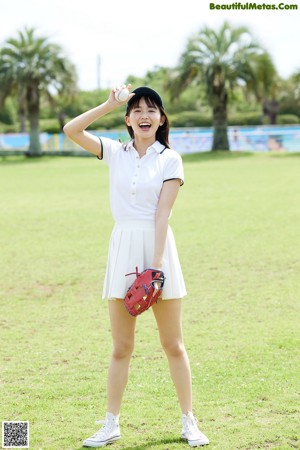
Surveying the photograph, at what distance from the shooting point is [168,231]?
4.66 m

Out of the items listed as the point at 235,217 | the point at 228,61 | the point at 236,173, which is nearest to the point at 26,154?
the point at 228,61

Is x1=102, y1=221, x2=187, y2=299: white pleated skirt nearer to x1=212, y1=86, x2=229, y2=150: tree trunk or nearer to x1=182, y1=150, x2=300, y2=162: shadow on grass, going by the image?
x1=182, y1=150, x2=300, y2=162: shadow on grass

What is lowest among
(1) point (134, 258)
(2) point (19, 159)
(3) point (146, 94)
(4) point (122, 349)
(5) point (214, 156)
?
(2) point (19, 159)

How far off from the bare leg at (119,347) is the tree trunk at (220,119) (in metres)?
38.3

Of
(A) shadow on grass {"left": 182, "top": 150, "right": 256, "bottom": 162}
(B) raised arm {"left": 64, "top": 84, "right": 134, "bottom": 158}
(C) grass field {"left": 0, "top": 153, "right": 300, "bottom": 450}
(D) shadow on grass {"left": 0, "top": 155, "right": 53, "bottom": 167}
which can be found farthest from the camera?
(D) shadow on grass {"left": 0, "top": 155, "right": 53, "bottom": 167}

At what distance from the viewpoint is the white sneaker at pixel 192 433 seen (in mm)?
4637

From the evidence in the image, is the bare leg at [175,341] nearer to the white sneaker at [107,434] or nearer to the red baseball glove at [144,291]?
the red baseball glove at [144,291]

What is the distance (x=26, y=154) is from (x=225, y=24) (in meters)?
12.7

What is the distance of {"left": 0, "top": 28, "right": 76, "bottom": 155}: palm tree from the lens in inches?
1710

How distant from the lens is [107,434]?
475cm

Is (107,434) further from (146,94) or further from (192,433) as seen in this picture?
(146,94)

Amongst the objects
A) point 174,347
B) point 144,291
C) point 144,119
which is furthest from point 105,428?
point 144,119

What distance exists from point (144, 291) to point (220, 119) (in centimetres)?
3904

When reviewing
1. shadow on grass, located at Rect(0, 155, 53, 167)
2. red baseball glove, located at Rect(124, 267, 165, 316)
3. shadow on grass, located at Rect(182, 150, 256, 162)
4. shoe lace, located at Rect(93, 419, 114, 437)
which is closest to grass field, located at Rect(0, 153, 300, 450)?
shoe lace, located at Rect(93, 419, 114, 437)
